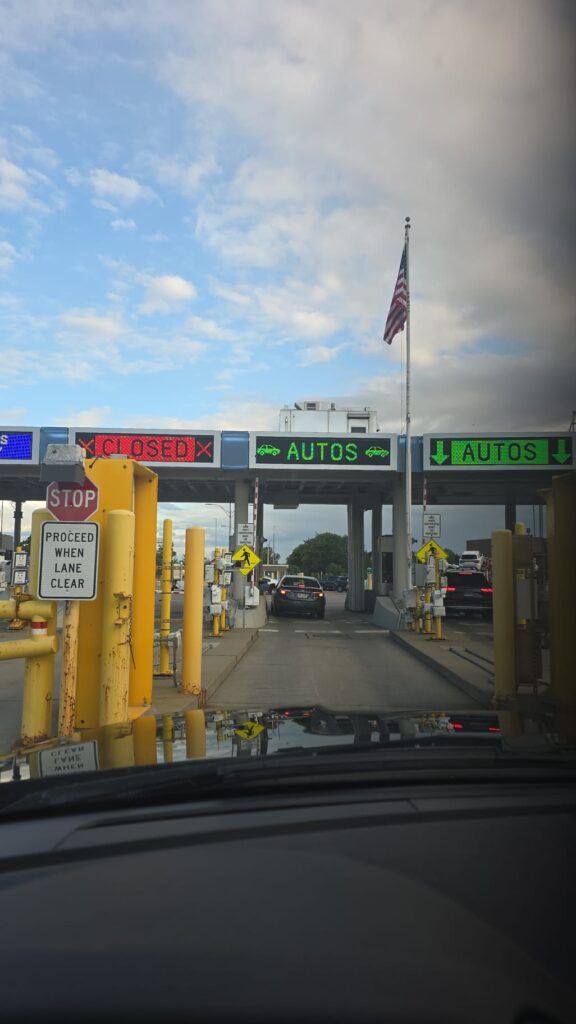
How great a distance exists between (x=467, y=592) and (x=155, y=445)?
35.6ft

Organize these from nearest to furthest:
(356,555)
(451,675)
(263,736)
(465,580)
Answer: (263,736), (451,675), (465,580), (356,555)

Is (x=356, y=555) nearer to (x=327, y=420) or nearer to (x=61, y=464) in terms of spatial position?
(x=327, y=420)

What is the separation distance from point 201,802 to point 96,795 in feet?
1.16

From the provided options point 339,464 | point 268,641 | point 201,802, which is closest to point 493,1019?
point 201,802

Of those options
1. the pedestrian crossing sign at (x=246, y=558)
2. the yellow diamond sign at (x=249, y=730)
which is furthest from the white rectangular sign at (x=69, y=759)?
the pedestrian crossing sign at (x=246, y=558)

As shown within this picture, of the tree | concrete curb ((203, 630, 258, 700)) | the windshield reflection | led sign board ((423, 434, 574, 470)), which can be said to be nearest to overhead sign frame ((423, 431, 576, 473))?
led sign board ((423, 434, 574, 470))

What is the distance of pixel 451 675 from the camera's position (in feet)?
34.4

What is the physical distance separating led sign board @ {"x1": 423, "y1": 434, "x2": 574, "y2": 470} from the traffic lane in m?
6.12

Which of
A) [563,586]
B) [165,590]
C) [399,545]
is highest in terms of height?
[399,545]

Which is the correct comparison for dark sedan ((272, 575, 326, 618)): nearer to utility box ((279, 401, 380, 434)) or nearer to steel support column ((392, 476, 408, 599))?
steel support column ((392, 476, 408, 599))

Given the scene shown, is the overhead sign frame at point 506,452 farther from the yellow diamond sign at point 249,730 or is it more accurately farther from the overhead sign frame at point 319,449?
the yellow diamond sign at point 249,730

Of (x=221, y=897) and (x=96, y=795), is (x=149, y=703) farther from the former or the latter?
(x=221, y=897)

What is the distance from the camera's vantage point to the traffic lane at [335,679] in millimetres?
8734

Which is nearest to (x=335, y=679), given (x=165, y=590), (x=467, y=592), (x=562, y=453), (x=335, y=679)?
(x=335, y=679)
